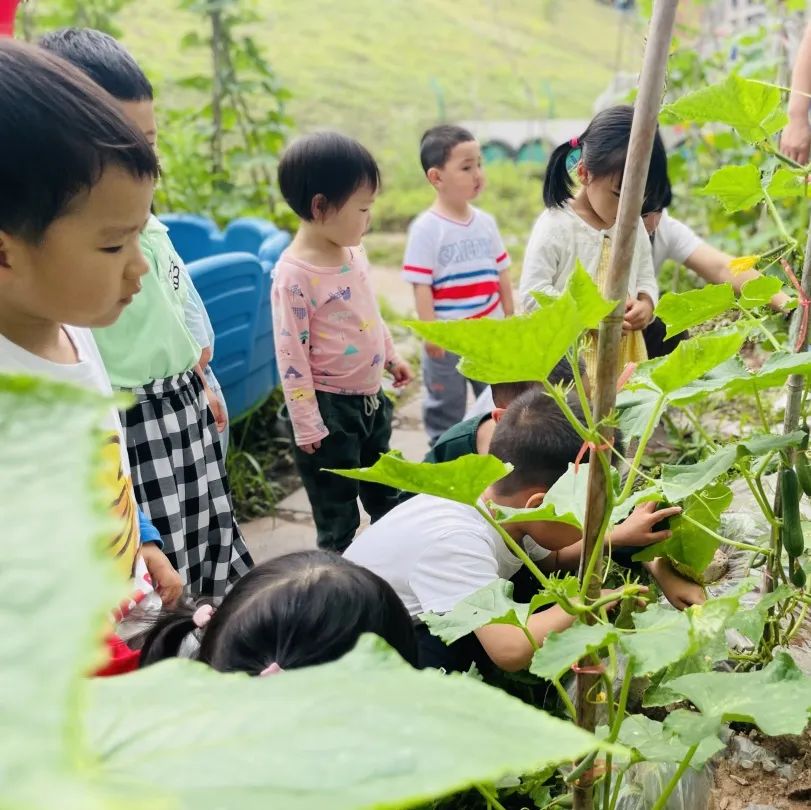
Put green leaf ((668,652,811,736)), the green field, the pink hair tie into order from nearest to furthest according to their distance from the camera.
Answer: green leaf ((668,652,811,736)) → the pink hair tie → the green field

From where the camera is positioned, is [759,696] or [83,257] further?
[83,257]

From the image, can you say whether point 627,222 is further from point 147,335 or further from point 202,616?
point 147,335

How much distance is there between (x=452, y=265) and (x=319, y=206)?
2.30 feet

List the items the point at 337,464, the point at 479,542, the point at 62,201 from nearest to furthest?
1. the point at 62,201
2. the point at 479,542
3. the point at 337,464

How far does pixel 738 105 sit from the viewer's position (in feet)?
2.96

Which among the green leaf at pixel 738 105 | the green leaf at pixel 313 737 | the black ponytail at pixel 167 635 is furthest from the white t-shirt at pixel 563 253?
the green leaf at pixel 313 737

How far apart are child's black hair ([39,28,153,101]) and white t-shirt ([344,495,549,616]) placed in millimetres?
889

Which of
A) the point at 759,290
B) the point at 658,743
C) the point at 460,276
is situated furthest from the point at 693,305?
the point at 460,276

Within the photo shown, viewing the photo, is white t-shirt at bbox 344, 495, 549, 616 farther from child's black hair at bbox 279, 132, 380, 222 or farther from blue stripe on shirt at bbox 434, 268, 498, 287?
blue stripe on shirt at bbox 434, 268, 498, 287

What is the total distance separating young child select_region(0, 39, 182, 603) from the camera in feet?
2.77

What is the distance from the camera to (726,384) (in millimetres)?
716

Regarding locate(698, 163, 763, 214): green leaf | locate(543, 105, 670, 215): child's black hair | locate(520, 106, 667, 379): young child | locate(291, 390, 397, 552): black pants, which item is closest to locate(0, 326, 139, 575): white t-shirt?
locate(698, 163, 763, 214): green leaf

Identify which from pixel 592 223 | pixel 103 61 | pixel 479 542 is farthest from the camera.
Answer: pixel 592 223

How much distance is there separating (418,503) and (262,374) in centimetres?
139
